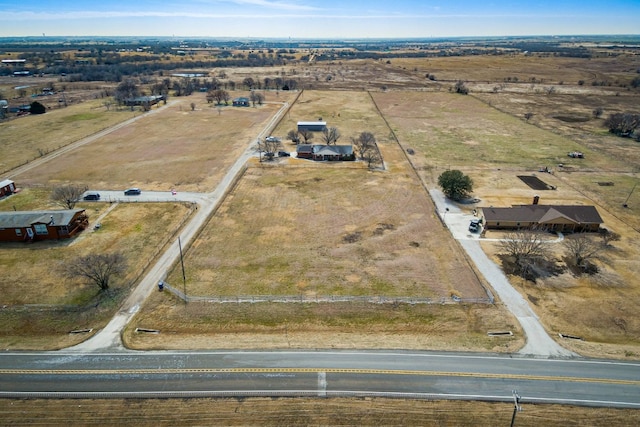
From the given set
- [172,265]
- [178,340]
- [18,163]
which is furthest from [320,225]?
[18,163]

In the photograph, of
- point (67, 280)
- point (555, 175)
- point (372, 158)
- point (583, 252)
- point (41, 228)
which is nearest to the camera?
point (67, 280)

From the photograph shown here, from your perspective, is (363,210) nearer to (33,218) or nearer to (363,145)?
(363,145)

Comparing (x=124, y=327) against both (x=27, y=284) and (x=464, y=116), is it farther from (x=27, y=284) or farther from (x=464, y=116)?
(x=464, y=116)

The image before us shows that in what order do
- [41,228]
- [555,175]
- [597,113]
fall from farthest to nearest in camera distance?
[597,113]
[555,175]
[41,228]

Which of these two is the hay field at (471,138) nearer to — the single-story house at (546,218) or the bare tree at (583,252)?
the single-story house at (546,218)

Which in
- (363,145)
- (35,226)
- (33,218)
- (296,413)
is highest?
(363,145)

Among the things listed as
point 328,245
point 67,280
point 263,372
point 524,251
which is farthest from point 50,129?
point 524,251

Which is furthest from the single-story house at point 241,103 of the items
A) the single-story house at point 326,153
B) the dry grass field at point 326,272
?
the dry grass field at point 326,272
